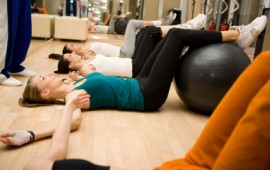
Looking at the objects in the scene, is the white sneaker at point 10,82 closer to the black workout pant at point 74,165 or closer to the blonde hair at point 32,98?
the blonde hair at point 32,98

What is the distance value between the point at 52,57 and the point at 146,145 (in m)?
3.29

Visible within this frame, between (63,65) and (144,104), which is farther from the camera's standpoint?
(63,65)

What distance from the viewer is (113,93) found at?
2.37 meters

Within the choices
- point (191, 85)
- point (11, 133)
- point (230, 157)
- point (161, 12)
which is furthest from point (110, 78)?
point (161, 12)

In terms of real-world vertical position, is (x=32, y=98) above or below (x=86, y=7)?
below

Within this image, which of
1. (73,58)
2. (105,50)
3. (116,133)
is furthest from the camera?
(105,50)

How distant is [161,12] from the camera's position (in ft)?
26.8

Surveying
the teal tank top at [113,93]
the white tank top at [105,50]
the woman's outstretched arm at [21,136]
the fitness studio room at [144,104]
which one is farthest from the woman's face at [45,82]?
the white tank top at [105,50]

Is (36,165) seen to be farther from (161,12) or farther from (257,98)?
(161,12)

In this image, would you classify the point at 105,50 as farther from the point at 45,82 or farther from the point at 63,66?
the point at 45,82

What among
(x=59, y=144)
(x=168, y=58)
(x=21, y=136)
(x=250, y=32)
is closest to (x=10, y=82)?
(x=21, y=136)

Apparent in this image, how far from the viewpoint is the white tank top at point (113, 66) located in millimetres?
3098

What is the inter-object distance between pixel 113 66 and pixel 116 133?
1.24 metres

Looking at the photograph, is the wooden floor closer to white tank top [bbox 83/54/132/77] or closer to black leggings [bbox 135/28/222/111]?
black leggings [bbox 135/28/222/111]
